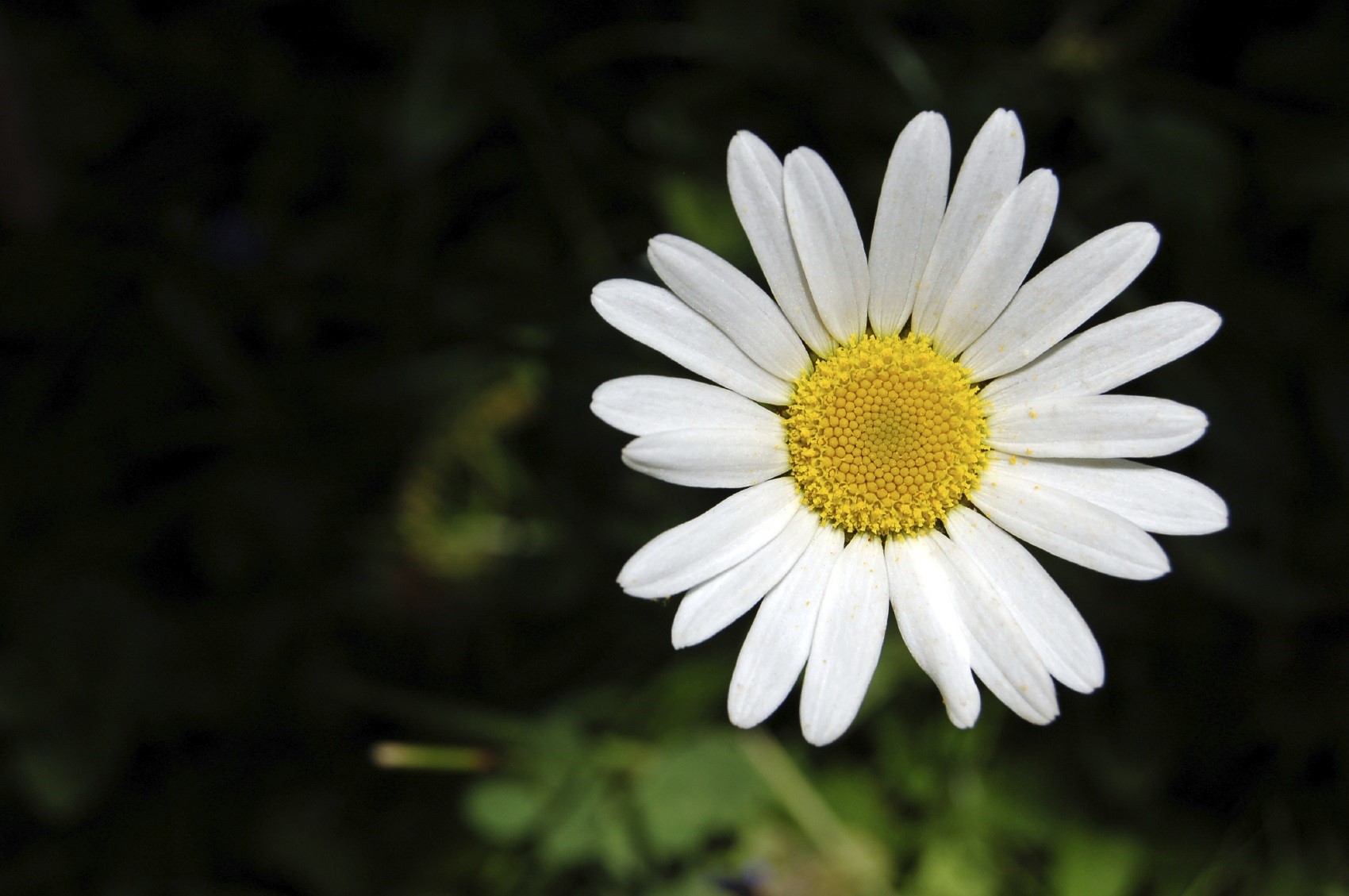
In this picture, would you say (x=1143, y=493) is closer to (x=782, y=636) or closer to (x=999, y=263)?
(x=999, y=263)

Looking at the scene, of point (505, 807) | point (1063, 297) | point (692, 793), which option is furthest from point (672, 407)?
point (505, 807)

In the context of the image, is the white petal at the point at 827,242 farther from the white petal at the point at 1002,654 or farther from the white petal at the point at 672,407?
the white petal at the point at 1002,654

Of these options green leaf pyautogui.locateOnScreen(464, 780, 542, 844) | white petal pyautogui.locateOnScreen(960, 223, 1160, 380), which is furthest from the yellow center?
green leaf pyautogui.locateOnScreen(464, 780, 542, 844)

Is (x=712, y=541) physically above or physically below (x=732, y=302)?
below

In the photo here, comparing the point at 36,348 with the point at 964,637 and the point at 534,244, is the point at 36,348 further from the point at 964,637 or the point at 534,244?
the point at 964,637

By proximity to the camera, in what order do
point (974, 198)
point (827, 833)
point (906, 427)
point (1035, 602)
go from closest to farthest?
1. point (974, 198)
2. point (1035, 602)
3. point (906, 427)
4. point (827, 833)

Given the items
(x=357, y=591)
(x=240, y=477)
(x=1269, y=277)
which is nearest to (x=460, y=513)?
(x=357, y=591)

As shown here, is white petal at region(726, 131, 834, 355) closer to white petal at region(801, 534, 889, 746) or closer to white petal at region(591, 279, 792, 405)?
white petal at region(591, 279, 792, 405)
